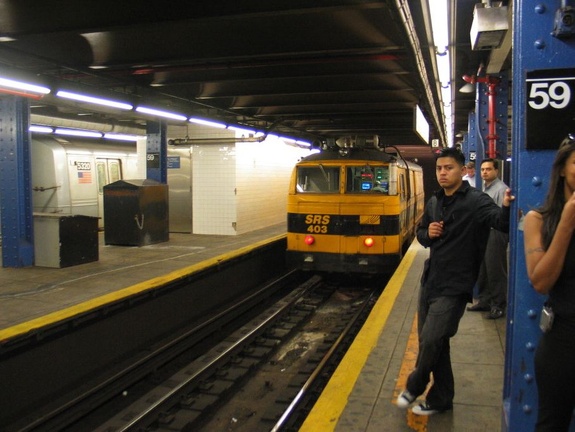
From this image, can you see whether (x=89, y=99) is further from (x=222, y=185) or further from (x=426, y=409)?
(x=426, y=409)

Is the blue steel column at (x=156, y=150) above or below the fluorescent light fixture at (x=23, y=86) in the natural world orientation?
below

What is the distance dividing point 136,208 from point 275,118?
17.6 ft

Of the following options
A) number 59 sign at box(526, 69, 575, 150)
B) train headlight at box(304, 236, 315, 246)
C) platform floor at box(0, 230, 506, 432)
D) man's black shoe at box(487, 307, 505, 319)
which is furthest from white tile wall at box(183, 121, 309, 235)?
number 59 sign at box(526, 69, 575, 150)

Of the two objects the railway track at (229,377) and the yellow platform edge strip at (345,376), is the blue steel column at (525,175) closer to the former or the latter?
the yellow platform edge strip at (345,376)

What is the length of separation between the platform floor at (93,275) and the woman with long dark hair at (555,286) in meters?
5.00

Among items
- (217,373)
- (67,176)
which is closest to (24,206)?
(67,176)

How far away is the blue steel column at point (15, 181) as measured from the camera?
9.21 meters

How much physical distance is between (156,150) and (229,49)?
247 inches

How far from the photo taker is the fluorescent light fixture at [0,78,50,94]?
711 cm

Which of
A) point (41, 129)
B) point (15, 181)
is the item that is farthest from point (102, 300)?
point (41, 129)

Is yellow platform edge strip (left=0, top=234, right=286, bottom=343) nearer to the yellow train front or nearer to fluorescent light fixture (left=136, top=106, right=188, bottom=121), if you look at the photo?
the yellow train front

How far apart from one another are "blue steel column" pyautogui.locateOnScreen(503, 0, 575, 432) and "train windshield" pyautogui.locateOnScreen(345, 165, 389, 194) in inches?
297

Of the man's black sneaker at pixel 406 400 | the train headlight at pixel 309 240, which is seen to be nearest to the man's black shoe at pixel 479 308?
the man's black sneaker at pixel 406 400

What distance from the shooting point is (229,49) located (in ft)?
23.6
